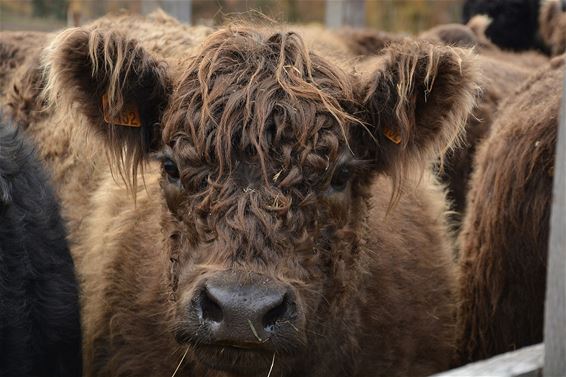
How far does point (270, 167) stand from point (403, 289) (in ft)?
4.28

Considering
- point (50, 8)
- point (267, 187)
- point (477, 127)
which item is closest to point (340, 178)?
point (267, 187)

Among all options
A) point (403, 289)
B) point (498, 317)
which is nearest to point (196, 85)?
point (403, 289)

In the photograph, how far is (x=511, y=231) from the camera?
15.0ft

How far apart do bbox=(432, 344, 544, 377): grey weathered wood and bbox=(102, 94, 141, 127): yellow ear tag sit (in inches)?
75.7

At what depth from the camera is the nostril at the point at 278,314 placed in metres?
2.99

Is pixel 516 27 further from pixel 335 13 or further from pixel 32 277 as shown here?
pixel 32 277

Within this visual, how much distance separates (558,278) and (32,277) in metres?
2.16

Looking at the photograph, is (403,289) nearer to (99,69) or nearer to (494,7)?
(99,69)

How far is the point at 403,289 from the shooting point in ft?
13.9

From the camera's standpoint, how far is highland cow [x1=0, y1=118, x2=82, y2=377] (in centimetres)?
334

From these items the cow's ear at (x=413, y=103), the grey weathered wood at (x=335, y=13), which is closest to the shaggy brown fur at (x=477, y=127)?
the cow's ear at (x=413, y=103)

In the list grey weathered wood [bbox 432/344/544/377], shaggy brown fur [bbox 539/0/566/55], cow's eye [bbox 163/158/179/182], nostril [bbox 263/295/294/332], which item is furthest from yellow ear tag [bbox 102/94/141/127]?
shaggy brown fur [bbox 539/0/566/55]

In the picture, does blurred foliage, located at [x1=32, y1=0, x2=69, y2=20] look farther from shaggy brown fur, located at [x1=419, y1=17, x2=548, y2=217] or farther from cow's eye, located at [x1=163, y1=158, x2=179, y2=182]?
cow's eye, located at [x1=163, y1=158, x2=179, y2=182]

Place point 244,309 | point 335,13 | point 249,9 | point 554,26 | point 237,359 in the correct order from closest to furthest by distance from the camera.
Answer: point 244,309 → point 237,359 → point 249,9 → point 554,26 → point 335,13
